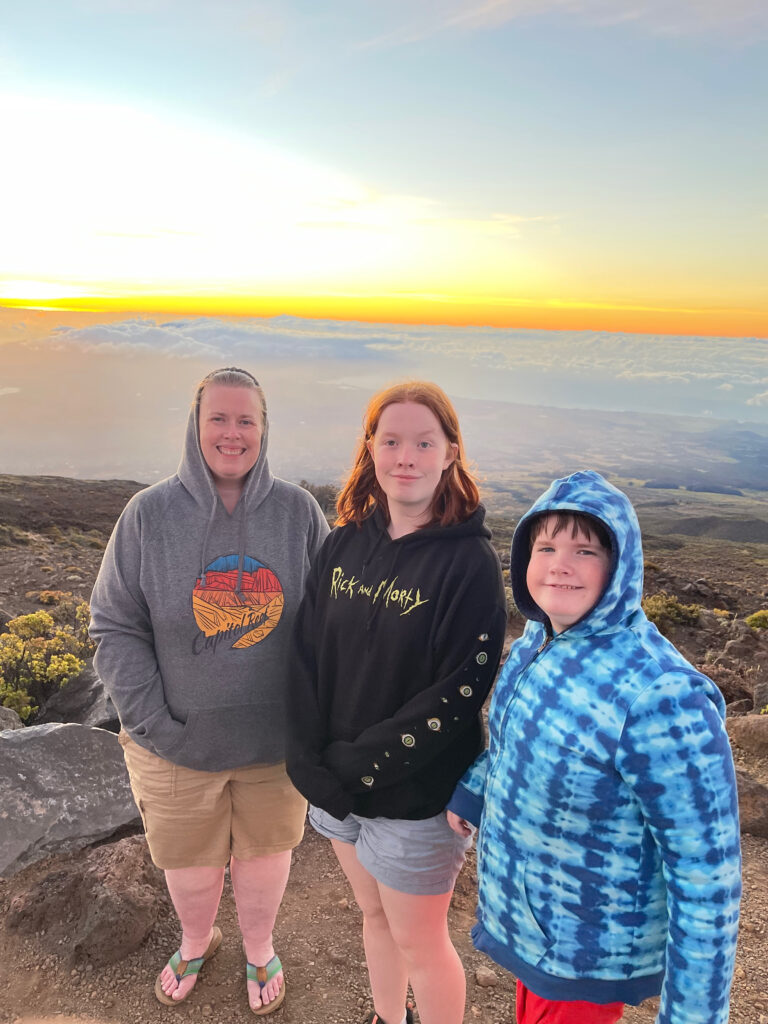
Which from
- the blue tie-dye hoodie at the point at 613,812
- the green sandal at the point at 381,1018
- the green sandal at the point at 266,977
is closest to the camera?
the blue tie-dye hoodie at the point at 613,812

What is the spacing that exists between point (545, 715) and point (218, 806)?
1703mm

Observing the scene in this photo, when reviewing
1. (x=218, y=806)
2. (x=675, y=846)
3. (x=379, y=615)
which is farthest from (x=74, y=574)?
A: (x=675, y=846)

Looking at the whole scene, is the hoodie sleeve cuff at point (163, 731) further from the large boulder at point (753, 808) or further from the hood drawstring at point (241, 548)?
the large boulder at point (753, 808)

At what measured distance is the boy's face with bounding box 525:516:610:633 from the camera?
5.76ft

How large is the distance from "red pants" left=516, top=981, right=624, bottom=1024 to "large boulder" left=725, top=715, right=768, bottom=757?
4.49 m

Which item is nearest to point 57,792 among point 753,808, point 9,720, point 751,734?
point 9,720

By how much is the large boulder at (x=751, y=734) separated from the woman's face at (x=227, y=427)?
5119 mm

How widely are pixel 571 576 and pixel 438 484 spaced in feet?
2.40

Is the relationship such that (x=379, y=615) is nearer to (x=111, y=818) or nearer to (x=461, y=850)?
(x=461, y=850)

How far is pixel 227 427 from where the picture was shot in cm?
267

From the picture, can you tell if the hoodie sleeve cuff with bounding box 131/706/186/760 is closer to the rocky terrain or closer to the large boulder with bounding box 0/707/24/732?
the rocky terrain

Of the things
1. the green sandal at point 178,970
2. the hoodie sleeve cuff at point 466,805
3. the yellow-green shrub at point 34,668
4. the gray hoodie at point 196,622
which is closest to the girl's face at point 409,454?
the gray hoodie at point 196,622

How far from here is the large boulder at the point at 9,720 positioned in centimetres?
497

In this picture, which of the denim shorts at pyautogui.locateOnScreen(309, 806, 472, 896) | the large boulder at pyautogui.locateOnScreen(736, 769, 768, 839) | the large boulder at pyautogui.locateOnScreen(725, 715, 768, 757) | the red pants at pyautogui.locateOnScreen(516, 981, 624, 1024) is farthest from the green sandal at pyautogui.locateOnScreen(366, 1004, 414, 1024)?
the large boulder at pyautogui.locateOnScreen(725, 715, 768, 757)
